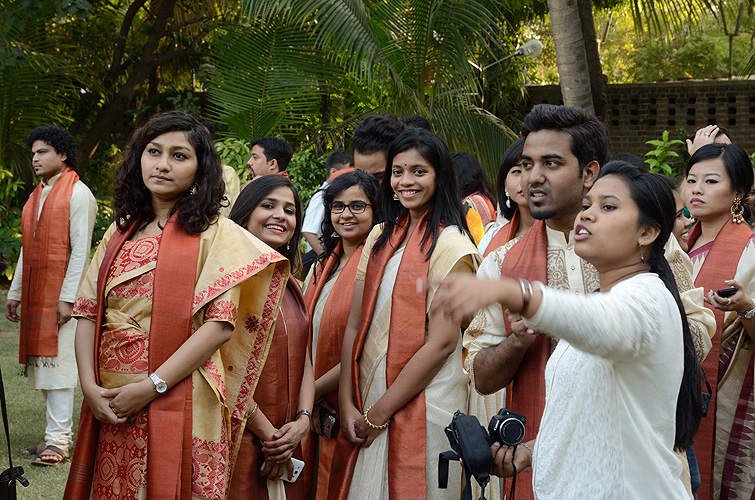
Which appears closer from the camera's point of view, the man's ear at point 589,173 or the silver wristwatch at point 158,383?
the man's ear at point 589,173

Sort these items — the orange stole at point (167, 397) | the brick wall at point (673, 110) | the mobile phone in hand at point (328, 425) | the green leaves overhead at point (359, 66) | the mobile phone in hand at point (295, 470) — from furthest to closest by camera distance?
the brick wall at point (673, 110), the green leaves overhead at point (359, 66), the mobile phone in hand at point (328, 425), the mobile phone in hand at point (295, 470), the orange stole at point (167, 397)

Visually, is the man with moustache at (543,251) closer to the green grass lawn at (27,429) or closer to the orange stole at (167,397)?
the orange stole at (167,397)

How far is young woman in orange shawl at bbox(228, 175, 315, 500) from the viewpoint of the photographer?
3.24 meters

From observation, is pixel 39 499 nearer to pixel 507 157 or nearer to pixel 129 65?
pixel 507 157

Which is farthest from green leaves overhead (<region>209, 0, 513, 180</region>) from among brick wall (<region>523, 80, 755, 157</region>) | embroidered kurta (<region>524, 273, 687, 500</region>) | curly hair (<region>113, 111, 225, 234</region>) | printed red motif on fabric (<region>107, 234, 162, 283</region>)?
embroidered kurta (<region>524, 273, 687, 500</region>)

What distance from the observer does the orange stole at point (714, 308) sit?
366 cm

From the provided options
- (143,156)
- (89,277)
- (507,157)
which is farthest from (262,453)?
(507,157)

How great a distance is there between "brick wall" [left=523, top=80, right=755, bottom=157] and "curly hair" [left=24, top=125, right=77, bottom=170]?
854cm

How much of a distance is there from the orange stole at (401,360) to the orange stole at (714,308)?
135 cm

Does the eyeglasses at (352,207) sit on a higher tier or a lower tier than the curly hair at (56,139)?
lower

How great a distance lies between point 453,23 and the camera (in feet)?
28.8

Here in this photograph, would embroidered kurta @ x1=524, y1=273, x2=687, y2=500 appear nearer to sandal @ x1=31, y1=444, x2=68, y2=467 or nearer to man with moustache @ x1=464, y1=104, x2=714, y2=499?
man with moustache @ x1=464, y1=104, x2=714, y2=499

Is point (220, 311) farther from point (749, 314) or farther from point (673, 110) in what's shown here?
point (673, 110)

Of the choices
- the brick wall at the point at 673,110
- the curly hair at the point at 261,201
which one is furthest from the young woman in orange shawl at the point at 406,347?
the brick wall at the point at 673,110
